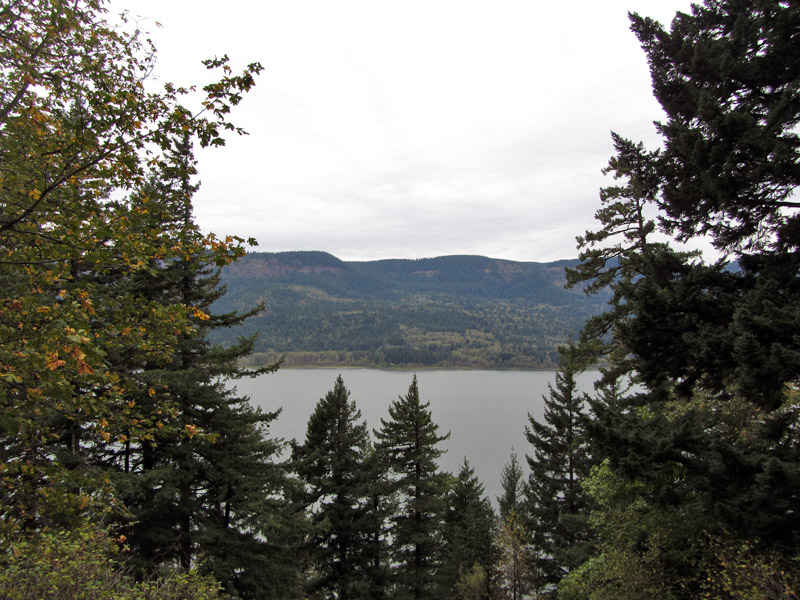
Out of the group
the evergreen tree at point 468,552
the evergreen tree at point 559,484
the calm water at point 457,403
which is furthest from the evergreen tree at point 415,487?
the calm water at point 457,403

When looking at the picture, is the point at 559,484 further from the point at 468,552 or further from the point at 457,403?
the point at 457,403

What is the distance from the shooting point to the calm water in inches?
2264

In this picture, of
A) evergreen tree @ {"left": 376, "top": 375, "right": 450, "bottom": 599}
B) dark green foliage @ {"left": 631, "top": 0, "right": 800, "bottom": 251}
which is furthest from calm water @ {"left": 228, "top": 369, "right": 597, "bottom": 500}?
dark green foliage @ {"left": 631, "top": 0, "right": 800, "bottom": 251}

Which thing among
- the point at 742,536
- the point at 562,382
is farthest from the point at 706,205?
the point at 562,382

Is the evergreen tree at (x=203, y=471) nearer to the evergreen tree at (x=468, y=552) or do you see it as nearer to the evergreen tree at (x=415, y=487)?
the evergreen tree at (x=415, y=487)

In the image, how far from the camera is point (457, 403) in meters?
96.6

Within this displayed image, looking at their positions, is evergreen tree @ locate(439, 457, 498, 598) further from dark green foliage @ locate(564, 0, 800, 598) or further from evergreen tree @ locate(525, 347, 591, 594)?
dark green foliage @ locate(564, 0, 800, 598)

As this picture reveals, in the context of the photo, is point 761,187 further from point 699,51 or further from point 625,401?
point 625,401

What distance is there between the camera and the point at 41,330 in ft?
11.3

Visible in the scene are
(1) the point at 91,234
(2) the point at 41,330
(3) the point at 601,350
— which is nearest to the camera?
(2) the point at 41,330

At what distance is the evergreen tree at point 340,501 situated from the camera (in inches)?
593

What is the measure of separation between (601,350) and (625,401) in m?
1.60

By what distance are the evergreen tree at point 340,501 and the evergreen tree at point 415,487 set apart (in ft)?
4.76

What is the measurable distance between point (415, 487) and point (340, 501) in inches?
137
